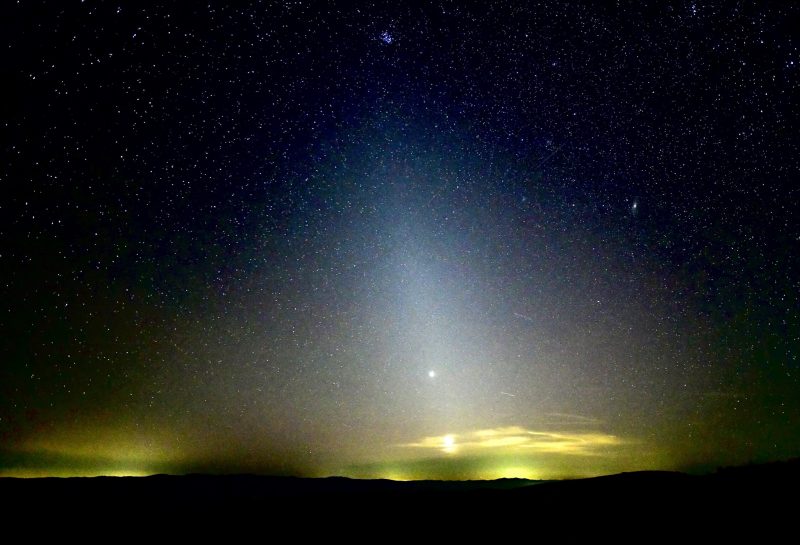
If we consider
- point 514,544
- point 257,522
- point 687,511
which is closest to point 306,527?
point 257,522

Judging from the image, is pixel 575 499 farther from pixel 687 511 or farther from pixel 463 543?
pixel 463 543

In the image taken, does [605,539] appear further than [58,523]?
No

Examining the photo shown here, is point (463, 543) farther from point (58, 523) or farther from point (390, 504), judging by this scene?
point (58, 523)

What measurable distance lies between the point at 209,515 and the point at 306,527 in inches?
137

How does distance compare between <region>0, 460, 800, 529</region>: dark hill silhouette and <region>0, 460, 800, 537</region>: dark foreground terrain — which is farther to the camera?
<region>0, 460, 800, 529</region>: dark hill silhouette

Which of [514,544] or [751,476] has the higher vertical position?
[751,476]

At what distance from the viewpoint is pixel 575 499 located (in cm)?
1137

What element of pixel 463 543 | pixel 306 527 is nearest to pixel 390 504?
pixel 306 527

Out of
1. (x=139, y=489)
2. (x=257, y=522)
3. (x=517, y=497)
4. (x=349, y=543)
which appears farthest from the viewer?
(x=139, y=489)

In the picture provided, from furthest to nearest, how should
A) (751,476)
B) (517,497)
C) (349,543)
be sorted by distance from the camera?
(517,497), (751,476), (349,543)

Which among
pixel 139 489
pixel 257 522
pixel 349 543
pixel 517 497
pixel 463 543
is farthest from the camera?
pixel 139 489

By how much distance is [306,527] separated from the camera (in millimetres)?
11031

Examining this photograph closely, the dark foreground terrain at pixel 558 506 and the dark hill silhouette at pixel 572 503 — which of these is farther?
the dark hill silhouette at pixel 572 503

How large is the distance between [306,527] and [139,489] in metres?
17.2
